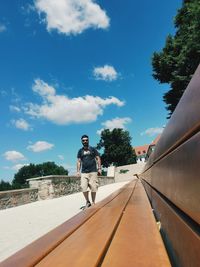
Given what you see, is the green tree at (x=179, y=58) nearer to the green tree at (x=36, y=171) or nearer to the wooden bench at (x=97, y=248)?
the wooden bench at (x=97, y=248)

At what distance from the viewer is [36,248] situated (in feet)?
4.40

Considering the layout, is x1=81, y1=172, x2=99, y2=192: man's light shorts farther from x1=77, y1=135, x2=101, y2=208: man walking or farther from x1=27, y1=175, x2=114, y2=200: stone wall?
x1=27, y1=175, x2=114, y2=200: stone wall

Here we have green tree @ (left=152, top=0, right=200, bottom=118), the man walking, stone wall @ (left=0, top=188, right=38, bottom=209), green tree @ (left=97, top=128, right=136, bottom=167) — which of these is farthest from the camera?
green tree @ (left=97, top=128, right=136, bottom=167)

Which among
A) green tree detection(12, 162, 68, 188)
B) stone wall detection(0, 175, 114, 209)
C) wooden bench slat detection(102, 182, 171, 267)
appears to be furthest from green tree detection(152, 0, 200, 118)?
green tree detection(12, 162, 68, 188)

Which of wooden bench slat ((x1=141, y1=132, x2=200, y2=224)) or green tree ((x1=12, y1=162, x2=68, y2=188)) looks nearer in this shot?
wooden bench slat ((x1=141, y1=132, x2=200, y2=224))

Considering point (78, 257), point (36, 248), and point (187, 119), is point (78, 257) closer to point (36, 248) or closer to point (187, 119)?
point (36, 248)

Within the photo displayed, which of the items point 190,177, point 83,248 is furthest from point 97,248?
point 190,177

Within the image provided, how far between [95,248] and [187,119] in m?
0.69

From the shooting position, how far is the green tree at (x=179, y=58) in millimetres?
17844

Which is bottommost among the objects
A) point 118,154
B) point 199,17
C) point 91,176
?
point 91,176

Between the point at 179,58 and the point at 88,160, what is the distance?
13.9 metres

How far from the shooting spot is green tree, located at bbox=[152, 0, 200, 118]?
58.5ft

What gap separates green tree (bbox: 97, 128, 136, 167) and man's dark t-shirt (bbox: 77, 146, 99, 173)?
64.1 metres

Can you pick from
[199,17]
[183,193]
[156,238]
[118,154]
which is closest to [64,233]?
[156,238]
